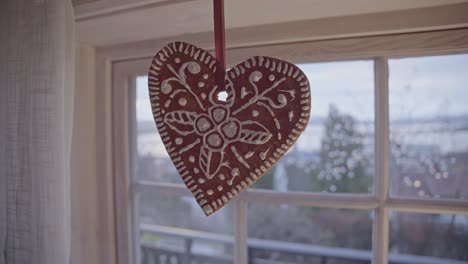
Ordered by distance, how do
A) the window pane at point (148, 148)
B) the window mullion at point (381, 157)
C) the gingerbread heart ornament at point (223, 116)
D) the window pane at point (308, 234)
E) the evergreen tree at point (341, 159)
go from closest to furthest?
the gingerbread heart ornament at point (223, 116) → the window mullion at point (381, 157) → the window pane at point (148, 148) → the evergreen tree at point (341, 159) → the window pane at point (308, 234)

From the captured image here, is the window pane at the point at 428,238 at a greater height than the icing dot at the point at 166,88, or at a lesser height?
lesser

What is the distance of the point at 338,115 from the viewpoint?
125 cm

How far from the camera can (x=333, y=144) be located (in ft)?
4.27

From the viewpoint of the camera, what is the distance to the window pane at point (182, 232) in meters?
1.46

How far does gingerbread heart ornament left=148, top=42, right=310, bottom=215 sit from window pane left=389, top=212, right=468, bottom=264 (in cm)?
95

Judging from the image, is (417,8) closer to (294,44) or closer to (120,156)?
(294,44)

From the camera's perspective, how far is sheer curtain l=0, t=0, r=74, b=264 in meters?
0.49

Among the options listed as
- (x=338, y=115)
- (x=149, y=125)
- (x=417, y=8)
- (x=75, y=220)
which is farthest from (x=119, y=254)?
A: (x=338, y=115)

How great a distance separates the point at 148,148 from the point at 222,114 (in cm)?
82

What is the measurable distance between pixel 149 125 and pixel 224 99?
0.66 m

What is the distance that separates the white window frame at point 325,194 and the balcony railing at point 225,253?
0.81m

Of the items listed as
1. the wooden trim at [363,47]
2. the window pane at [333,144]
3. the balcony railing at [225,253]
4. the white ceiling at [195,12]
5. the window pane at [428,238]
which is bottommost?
the balcony railing at [225,253]

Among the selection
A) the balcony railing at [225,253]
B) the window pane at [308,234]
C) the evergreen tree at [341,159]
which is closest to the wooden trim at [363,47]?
the evergreen tree at [341,159]

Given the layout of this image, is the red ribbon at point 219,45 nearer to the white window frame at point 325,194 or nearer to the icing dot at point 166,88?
the icing dot at point 166,88
